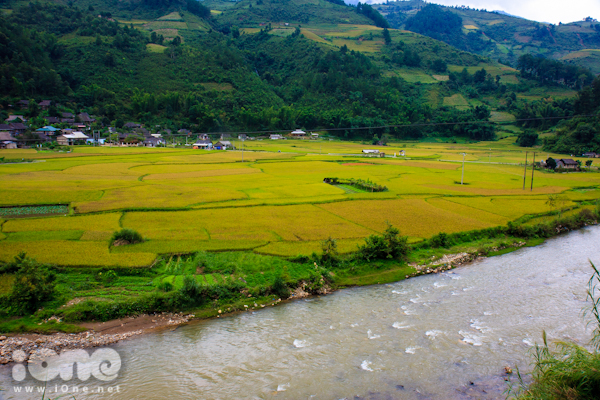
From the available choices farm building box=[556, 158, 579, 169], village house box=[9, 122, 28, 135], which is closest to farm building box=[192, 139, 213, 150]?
village house box=[9, 122, 28, 135]

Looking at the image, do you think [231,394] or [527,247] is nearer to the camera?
[231,394]

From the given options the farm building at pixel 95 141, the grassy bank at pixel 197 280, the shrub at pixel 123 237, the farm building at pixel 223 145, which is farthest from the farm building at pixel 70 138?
the grassy bank at pixel 197 280

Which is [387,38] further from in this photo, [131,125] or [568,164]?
[568,164]

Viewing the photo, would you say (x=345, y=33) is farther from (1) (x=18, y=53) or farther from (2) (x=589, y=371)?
(2) (x=589, y=371)

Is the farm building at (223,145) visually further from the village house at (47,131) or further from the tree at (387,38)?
the tree at (387,38)

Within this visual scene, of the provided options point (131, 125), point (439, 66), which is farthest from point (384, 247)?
point (439, 66)

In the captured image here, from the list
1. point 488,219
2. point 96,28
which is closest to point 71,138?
point 96,28
